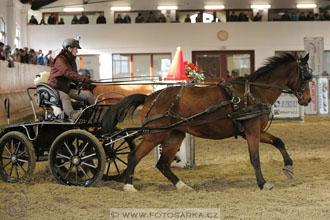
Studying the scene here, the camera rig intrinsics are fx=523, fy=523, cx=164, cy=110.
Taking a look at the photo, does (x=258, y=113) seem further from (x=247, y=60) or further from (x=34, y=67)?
(x=247, y=60)

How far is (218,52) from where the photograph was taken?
28672 mm

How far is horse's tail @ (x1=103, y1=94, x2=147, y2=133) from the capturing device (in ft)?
20.7

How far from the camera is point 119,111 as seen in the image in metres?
6.31

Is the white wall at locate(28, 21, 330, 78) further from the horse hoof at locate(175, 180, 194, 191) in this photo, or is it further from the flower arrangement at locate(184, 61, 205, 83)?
the horse hoof at locate(175, 180, 194, 191)

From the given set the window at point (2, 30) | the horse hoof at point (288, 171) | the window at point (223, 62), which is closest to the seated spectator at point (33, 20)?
the window at point (2, 30)

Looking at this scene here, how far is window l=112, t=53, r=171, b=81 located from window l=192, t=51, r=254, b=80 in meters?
1.77

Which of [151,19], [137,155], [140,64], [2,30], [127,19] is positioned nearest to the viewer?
[137,155]

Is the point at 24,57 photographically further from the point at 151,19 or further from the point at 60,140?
the point at 60,140

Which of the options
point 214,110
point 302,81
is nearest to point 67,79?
point 214,110

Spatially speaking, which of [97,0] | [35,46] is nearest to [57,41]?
[35,46]

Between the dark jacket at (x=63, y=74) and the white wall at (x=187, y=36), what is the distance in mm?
21775

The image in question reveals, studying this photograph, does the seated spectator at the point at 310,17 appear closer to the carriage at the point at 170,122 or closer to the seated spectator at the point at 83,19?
the seated spectator at the point at 83,19

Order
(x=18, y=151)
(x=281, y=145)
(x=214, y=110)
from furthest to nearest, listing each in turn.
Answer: (x=18, y=151)
(x=281, y=145)
(x=214, y=110)

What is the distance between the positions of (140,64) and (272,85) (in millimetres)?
23063
